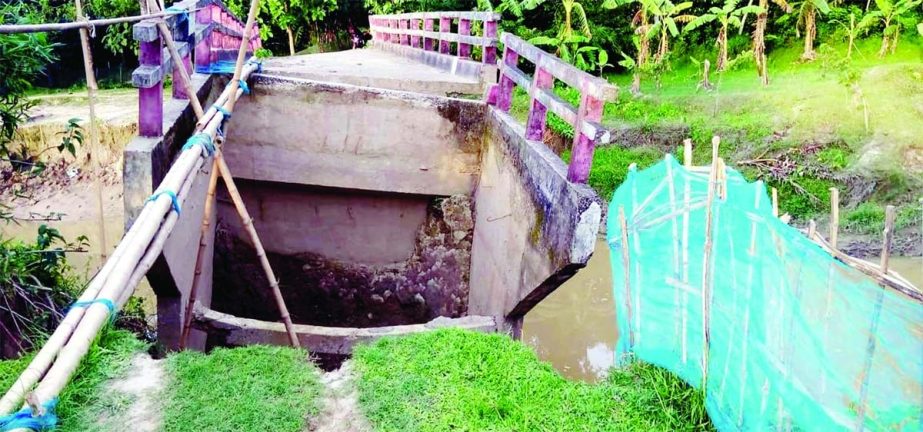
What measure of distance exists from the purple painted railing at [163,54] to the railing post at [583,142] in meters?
2.69

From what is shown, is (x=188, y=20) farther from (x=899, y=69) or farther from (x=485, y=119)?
(x=899, y=69)

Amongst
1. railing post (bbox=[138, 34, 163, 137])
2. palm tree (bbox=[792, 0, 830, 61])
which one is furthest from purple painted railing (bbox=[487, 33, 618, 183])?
palm tree (bbox=[792, 0, 830, 61])

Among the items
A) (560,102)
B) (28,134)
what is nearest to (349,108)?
(560,102)

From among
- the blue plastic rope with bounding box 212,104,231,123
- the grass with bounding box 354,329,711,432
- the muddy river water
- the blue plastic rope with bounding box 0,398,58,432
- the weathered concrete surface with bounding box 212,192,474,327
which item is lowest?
the muddy river water

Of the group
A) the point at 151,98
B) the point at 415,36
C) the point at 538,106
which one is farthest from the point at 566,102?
the point at 415,36

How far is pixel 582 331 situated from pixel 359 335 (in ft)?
15.3

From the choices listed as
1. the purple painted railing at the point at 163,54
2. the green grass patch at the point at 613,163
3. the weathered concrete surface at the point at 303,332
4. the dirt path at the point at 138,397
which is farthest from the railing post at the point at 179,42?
the green grass patch at the point at 613,163

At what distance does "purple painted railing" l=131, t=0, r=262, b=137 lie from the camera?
14.8 ft

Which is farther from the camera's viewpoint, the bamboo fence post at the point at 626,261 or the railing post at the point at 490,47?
the railing post at the point at 490,47

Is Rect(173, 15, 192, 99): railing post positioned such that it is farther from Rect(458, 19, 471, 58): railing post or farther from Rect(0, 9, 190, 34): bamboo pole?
Rect(458, 19, 471, 58): railing post

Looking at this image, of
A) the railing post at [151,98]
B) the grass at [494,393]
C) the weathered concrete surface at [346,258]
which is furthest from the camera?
the weathered concrete surface at [346,258]

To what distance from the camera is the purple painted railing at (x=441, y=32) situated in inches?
304

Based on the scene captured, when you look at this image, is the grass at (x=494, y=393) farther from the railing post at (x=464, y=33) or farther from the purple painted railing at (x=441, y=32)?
the railing post at (x=464, y=33)

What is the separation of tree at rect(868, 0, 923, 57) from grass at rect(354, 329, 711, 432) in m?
14.3
